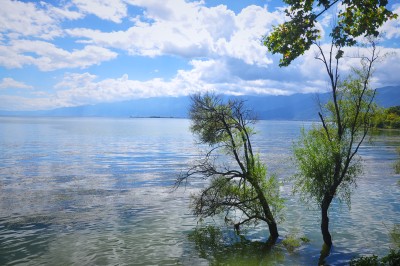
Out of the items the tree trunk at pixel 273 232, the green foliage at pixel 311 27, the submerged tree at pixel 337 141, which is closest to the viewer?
the green foliage at pixel 311 27

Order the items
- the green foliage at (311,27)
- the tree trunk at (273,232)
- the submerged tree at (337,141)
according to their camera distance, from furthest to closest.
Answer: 1. the tree trunk at (273,232)
2. the submerged tree at (337,141)
3. the green foliage at (311,27)

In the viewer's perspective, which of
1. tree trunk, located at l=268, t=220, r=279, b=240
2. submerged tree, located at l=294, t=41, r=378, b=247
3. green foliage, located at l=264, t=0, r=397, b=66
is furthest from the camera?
tree trunk, located at l=268, t=220, r=279, b=240

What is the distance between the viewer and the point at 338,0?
49.9 feet

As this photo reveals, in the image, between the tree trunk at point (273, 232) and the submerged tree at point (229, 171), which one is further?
the tree trunk at point (273, 232)

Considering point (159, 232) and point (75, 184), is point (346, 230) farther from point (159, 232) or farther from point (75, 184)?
point (75, 184)

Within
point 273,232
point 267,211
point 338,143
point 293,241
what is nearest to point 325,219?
point 293,241

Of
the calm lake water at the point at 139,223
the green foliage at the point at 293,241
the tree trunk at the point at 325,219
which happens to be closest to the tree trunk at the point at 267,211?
the green foliage at the point at 293,241

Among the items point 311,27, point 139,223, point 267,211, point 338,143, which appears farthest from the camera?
point 139,223

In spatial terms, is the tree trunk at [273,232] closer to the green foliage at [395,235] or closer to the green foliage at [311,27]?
the green foliage at [395,235]

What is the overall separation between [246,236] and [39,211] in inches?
1024

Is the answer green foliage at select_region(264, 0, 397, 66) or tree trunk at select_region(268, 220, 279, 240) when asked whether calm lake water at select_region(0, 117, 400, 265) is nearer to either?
tree trunk at select_region(268, 220, 279, 240)

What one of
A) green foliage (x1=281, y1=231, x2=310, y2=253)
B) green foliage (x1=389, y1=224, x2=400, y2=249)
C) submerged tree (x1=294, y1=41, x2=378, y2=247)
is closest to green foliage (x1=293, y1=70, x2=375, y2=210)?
submerged tree (x1=294, y1=41, x2=378, y2=247)

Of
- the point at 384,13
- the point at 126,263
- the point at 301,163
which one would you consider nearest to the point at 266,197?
the point at 301,163

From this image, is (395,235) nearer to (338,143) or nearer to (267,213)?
(338,143)
